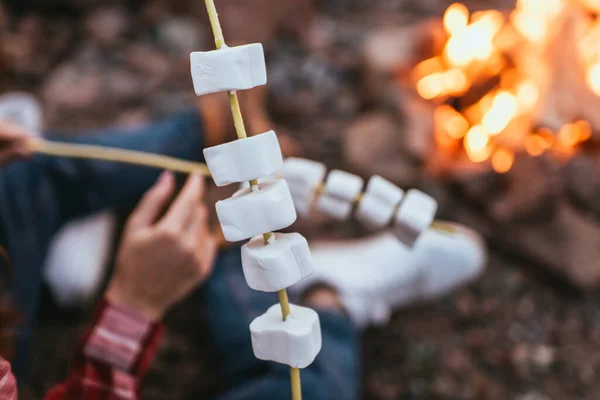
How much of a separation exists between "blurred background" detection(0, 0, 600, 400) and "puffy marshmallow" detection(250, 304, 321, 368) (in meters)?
0.70

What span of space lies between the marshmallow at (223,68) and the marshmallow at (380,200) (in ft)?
1.00

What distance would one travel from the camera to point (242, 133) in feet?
1.29

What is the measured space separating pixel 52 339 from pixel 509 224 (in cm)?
112

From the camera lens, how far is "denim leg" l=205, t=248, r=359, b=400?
836 millimetres

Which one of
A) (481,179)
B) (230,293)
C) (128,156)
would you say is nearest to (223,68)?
(128,156)

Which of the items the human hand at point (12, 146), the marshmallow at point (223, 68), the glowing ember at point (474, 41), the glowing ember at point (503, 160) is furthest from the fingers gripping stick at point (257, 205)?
the glowing ember at point (474, 41)

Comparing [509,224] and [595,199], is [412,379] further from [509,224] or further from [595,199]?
[595,199]

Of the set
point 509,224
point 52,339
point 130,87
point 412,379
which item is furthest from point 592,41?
point 130,87

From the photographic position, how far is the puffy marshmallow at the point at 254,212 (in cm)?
40

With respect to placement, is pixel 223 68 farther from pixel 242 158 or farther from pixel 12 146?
pixel 12 146

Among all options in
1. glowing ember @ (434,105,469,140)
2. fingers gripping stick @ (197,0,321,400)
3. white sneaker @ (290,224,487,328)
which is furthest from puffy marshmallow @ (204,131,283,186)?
glowing ember @ (434,105,469,140)

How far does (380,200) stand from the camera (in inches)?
26.2

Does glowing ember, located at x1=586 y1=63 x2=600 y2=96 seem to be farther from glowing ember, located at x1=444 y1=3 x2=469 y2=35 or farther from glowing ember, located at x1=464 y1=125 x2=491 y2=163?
glowing ember, located at x1=444 y1=3 x2=469 y2=35

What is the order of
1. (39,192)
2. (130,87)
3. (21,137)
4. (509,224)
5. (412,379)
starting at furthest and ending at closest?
(130,87) → (509,224) → (412,379) → (39,192) → (21,137)
